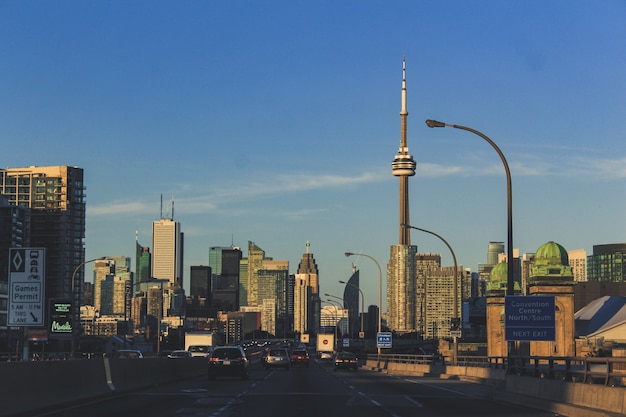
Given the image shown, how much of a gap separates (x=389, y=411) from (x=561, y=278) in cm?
6581

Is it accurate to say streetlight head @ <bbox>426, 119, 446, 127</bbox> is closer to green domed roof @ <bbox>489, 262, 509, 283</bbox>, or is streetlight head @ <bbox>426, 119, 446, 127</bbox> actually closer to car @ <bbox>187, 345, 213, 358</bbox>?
car @ <bbox>187, 345, 213, 358</bbox>

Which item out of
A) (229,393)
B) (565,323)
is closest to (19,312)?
(229,393)

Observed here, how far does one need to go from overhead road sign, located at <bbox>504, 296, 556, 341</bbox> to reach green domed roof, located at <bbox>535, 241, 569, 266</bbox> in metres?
57.7

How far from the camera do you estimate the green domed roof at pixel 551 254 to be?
8919cm

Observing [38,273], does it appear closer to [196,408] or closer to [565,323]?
[196,408]

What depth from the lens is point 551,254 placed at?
89.4 meters

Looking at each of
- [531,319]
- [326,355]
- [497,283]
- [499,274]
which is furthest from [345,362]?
[531,319]

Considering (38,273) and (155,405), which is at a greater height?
(38,273)

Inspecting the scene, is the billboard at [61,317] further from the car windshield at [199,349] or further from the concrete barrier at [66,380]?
the car windshield at [199,349]

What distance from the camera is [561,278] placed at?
289ft

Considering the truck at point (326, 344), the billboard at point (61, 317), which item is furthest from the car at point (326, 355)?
the billboard at point (61, 317)

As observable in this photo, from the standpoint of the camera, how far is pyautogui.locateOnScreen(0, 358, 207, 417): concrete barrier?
23905 millimetres

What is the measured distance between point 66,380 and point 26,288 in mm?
Answer: 6058

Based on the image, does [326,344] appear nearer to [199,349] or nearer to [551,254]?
[199,349]
